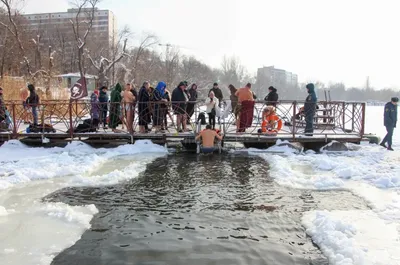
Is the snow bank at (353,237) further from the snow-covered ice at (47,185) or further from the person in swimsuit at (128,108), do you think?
the person in swimsuit at (128,108)

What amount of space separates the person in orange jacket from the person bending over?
2257 millimetres

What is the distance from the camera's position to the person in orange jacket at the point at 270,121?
12.7 metres

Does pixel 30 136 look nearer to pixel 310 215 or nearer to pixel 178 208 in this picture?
pixel 178 208

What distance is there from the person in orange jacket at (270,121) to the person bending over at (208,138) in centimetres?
226

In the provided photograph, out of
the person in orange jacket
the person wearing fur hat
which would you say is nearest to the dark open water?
the person in orange jacket

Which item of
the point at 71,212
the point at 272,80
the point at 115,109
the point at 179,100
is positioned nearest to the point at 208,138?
the point at 179,100

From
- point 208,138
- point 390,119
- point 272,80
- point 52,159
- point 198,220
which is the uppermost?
point 272,80

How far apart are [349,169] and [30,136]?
1013 centimetres

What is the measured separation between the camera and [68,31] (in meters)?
63.2

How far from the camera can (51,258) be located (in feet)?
13.6

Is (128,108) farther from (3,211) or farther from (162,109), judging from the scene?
(3,211)

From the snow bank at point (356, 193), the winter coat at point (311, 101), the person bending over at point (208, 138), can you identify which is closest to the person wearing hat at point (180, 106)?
the person bending over at point (208, 138)

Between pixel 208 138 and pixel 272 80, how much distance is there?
113 metres

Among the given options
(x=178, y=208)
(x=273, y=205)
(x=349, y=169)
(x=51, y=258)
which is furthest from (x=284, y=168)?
(x=51, y=258)
